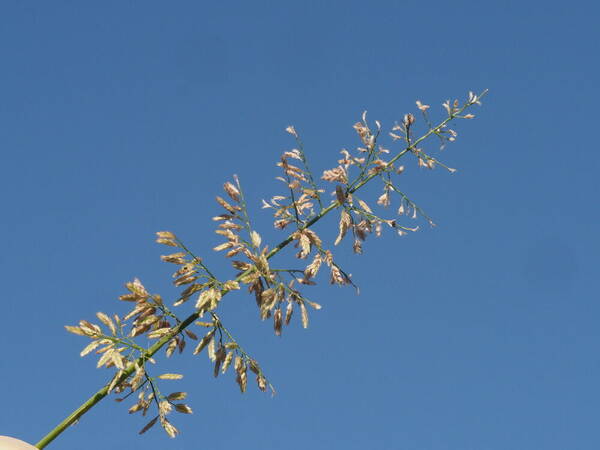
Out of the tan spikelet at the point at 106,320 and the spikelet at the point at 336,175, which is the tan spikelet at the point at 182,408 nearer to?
the tan spikelet at the point at 106,320

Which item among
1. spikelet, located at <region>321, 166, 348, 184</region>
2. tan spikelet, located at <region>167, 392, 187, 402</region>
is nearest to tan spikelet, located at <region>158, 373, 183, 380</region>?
tan spikelet, located at <region>167, 392, 187, 402</region>

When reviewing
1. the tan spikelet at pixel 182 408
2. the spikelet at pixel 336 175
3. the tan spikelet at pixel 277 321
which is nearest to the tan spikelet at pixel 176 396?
the tan spikelet at pixel 182 408

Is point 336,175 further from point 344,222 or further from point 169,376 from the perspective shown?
point 169,376

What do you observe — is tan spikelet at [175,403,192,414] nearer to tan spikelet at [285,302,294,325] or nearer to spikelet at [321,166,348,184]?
tan spikelet at [285,302,294,325]

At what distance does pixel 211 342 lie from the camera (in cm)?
293

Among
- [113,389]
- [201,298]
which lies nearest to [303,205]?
[201,298]

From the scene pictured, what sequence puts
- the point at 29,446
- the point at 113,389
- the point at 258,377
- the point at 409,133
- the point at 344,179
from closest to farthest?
the point at 29,446, the point at 113,389, the point at 258,377, the point at 344,179, the point at 409,133

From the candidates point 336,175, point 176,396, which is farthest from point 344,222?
point 176,396

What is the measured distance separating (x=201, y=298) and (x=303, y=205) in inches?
27.8

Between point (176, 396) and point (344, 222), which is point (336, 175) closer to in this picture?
point (344, 222)

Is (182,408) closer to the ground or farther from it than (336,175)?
closer to the ground

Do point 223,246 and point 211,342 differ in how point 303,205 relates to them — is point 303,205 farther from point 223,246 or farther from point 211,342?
point 211,342

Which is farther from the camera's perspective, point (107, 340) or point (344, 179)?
point (344, 179)

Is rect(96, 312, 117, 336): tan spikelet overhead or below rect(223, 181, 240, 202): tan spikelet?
below
